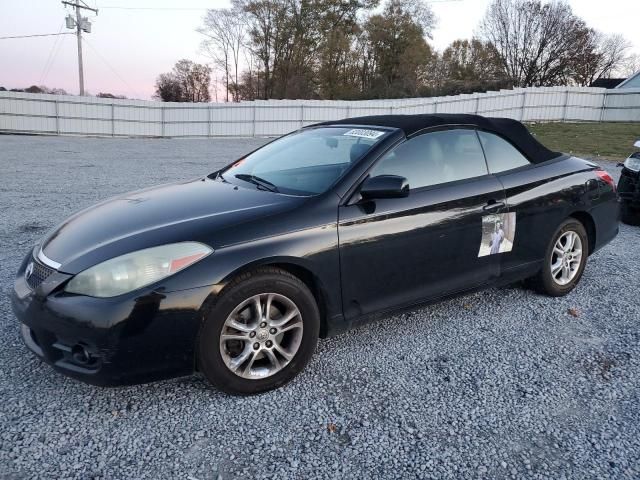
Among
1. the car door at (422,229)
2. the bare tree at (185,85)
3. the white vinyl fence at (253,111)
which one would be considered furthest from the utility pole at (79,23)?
the car door at (422,229)

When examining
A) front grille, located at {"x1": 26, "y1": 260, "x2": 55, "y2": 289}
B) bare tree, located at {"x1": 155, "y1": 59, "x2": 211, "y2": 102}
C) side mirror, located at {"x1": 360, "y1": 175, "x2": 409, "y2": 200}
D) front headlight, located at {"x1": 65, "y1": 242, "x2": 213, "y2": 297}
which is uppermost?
bare tree, located at {"x1": 155, "y1": 59, "x2": 211, "y2": 102}

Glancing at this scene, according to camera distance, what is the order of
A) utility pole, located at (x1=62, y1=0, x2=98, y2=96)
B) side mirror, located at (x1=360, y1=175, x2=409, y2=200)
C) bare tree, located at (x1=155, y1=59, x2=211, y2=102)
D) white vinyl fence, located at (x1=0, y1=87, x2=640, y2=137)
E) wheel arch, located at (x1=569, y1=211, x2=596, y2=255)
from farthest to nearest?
1. bare tree, located at (x1=155, y1=59, x2=211, y2=102)
2. utility pole, located at (x1=62, y1=0, x2=98, y2=96)
3. white vinyl fence, located at (x1=0, y1=87, x2=640, y2=137)
4. wheel arch, located at (x1=569, y1=211, x2=596, y2=255)
5. side mirror, located at (x1=360, y1=175, x2=409, y2=200)

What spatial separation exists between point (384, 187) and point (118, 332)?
159 cm

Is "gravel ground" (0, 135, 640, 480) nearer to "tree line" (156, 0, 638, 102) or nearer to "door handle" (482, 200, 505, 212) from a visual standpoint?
"door handle" (482, 200, 505, 212)

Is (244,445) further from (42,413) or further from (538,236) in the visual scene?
(538,236)

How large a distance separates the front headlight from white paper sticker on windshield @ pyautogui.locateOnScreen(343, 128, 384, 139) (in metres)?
1.45

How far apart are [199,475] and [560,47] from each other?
55.0 m

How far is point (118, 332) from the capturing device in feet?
7.59

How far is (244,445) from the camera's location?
7.50 ft

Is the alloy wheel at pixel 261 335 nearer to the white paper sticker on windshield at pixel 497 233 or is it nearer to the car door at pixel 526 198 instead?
the white paper sticker on windshield at pixel 497 233

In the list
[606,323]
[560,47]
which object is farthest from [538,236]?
[560,47]

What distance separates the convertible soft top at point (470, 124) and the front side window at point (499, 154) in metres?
0.05

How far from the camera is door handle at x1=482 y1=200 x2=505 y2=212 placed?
135 inches

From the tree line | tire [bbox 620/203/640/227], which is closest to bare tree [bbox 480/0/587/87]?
the tree line
